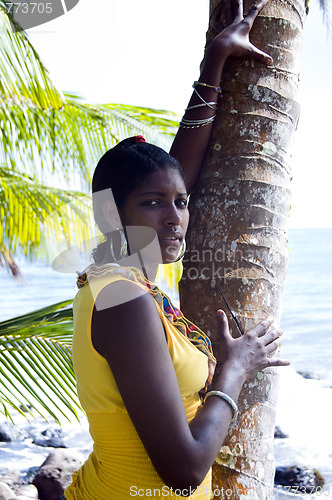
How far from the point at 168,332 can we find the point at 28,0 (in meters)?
3.27

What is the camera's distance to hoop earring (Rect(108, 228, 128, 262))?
1.77 metres

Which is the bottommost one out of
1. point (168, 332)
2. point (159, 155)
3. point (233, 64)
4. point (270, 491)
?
point (270, 491)

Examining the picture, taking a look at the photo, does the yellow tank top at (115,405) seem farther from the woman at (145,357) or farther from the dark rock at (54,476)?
the dark rock at (54,476)

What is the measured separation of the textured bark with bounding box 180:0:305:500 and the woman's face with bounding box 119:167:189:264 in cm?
30

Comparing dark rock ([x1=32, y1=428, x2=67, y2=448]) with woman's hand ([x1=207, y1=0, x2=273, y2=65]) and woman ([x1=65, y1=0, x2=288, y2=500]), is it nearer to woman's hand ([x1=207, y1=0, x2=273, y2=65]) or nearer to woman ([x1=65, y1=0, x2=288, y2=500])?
woman ([x1=65, y1=0, x2=288, y2=500])

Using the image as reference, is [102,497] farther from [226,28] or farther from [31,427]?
[31,427]

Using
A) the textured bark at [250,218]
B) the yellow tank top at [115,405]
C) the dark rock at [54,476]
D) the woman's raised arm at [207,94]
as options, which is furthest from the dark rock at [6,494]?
the woman's raised arm at [207,94]

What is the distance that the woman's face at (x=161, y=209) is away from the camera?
5.70ft

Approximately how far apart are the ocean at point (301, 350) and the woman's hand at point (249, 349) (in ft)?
0.89

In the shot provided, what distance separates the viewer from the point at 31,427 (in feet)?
32.9

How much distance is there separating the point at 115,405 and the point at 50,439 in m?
8.73

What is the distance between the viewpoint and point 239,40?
207 cm

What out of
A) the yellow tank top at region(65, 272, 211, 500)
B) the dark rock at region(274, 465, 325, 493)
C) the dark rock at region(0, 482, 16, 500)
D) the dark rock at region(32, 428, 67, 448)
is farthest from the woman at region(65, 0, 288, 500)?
the dark rock at region(32, 428, 67, 448)

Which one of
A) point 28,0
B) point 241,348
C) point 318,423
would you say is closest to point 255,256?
point 241,348
